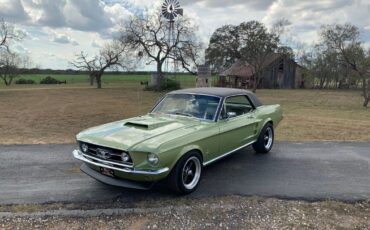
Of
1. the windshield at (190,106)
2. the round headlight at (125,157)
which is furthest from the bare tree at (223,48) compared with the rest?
the round headlight at (125,157)

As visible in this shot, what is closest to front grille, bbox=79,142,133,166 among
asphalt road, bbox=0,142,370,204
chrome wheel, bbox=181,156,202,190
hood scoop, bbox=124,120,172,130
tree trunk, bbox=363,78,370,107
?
asphalt road, bbox=0,142,370,204

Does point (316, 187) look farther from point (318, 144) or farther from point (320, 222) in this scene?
point (318, 144)

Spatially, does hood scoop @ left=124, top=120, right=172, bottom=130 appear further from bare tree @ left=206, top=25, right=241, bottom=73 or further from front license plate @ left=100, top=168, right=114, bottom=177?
bare tree @ left=206, top=25, right=241, bottom=73

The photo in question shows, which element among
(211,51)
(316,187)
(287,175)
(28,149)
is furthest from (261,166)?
(211,51)

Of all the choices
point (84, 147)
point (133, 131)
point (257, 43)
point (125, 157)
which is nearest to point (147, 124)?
point (133, 131)

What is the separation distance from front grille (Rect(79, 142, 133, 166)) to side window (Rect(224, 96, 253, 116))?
2.21m

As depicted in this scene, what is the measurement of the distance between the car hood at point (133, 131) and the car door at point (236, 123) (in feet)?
1.70

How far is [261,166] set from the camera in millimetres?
5930

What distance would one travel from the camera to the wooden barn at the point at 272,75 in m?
49.5

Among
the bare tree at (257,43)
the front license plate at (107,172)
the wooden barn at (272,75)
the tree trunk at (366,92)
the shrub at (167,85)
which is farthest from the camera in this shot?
the wooden barn at (272,75)

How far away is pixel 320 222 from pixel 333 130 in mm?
8202

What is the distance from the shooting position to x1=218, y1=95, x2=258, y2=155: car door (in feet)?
17.3

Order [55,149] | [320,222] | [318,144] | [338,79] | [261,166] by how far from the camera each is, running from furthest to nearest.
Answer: [338,79], [318,144], [55,149], [261,166], [320,222]

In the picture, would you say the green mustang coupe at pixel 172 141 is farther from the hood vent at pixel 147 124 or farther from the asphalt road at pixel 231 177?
the asphalt road at pixel 231 177
